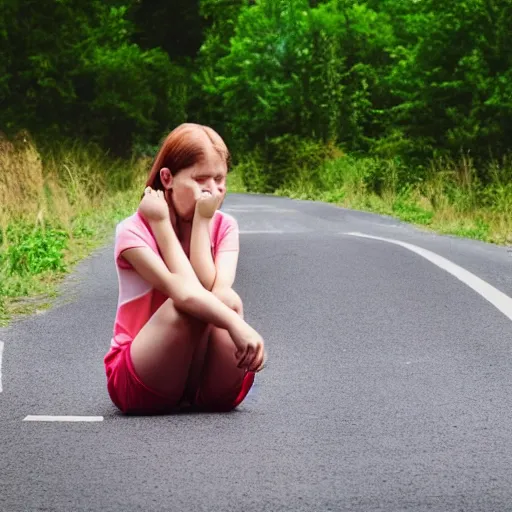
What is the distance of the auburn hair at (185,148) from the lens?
207 inches

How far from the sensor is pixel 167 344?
17.5 ft

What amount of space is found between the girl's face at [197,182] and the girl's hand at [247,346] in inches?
22.2

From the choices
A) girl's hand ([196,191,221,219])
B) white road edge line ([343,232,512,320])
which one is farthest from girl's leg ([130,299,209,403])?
white road edge line ([343,232,512,320])

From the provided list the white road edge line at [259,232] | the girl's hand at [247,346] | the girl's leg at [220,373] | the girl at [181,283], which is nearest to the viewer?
the girl's hand at [247,346]

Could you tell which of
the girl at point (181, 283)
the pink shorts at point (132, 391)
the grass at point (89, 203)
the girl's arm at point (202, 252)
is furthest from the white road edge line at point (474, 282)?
the girl's arm at point (202, 252)

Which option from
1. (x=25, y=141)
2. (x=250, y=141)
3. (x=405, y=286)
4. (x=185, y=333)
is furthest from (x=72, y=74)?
(x=185, y=333)

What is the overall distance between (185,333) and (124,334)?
1.20 ft

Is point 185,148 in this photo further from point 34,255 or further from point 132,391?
point 34,255

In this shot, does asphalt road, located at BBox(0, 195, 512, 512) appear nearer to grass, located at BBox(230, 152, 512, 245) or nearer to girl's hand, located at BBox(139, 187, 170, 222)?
girl's hand, located at BBox(139, 187, 170, 222)

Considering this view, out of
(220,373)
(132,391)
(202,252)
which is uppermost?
(202,252)

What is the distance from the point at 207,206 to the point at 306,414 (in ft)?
4.41

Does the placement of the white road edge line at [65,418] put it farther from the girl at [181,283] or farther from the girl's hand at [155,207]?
the girl's hand at [155,207]

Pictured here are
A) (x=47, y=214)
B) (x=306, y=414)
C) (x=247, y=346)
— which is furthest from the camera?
(x=47, y=214)

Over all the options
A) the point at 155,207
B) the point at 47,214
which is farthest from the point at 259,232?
the point at 155,207
